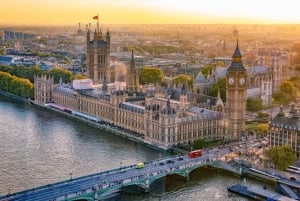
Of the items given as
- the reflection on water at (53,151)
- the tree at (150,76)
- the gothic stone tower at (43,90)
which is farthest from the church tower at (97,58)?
the reflection on water at (53,151)

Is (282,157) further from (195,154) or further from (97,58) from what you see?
(97,58)

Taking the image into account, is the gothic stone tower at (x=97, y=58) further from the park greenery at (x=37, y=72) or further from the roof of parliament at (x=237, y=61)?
the roof of parliament at (x=237, y=61)

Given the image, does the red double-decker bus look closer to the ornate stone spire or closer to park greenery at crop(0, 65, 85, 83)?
the ornate stone spire

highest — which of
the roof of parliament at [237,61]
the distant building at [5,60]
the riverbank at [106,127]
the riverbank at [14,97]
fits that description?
the roof of parliament at [237,61]

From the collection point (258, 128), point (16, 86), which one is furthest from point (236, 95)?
point (16, 86)

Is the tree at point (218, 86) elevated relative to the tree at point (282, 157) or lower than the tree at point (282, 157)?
elevated

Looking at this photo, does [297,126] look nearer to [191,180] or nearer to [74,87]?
[191,180]
